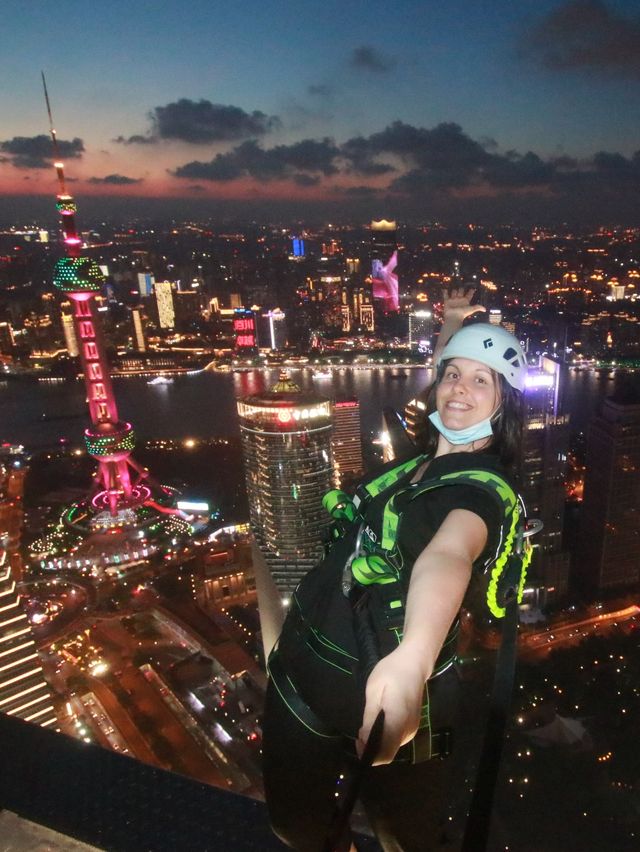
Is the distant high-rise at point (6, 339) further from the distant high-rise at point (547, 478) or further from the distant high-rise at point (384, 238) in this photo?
the distant high-rise at point (547, 478)

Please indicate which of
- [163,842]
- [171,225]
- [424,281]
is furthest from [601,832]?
[171,225]

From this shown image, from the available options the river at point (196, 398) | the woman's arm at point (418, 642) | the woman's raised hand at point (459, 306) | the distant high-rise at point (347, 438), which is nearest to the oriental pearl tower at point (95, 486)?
the river at point (196, 398)

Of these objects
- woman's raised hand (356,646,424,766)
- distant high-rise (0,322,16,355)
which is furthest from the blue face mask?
distant high-rise (0,322,16,355)

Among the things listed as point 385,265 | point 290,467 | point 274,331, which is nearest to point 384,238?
point 385,265

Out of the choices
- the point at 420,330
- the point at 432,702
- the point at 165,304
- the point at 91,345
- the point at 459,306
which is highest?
the point at 459,306

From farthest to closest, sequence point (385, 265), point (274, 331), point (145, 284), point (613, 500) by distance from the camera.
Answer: point (145, 284) < point (274, 331) < point (385, 265) < point (613, 500)

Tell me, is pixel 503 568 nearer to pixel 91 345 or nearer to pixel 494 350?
pixel 494 350
